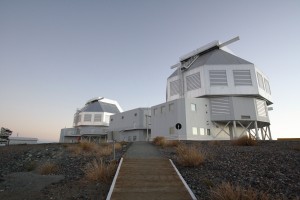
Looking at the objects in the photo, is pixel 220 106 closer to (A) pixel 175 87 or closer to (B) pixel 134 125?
(A) pixel 175 87

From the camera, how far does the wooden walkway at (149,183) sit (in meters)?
6.47

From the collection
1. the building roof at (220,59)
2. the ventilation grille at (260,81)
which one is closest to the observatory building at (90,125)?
the building roof at (220,59)

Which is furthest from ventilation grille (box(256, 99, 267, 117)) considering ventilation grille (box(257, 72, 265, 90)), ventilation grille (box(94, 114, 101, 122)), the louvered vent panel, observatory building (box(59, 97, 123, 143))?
ventilation grille (box(94, 114, 101, 122))

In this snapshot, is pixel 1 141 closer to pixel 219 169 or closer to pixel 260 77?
pixel 219 169

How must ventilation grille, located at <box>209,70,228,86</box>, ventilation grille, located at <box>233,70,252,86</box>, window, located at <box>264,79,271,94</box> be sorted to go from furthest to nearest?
window, located at <box>264,79,271,94</box>
ventilation grille, located at <box>209,70,228,86</box>
ventilation grille, located at <box>233,70,252,86</box>

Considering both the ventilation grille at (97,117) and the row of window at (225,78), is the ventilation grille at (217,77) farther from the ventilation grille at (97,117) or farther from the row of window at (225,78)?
the ventilation grille at (97,117)

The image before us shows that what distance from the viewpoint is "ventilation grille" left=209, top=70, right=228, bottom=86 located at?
128 ft

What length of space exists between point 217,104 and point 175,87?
1104 centimetres

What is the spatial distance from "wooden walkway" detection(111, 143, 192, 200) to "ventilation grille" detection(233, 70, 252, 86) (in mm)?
33402

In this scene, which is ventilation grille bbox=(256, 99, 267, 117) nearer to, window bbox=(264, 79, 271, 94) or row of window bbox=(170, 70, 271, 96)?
row of window bbox=(170, 70, 271, 96)

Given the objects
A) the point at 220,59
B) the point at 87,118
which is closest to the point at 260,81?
the point at 220,59

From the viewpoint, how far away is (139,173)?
8.88 m

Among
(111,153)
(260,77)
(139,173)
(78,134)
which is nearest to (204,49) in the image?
(260,77)

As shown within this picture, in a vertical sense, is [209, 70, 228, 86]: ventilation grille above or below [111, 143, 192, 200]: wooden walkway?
above
